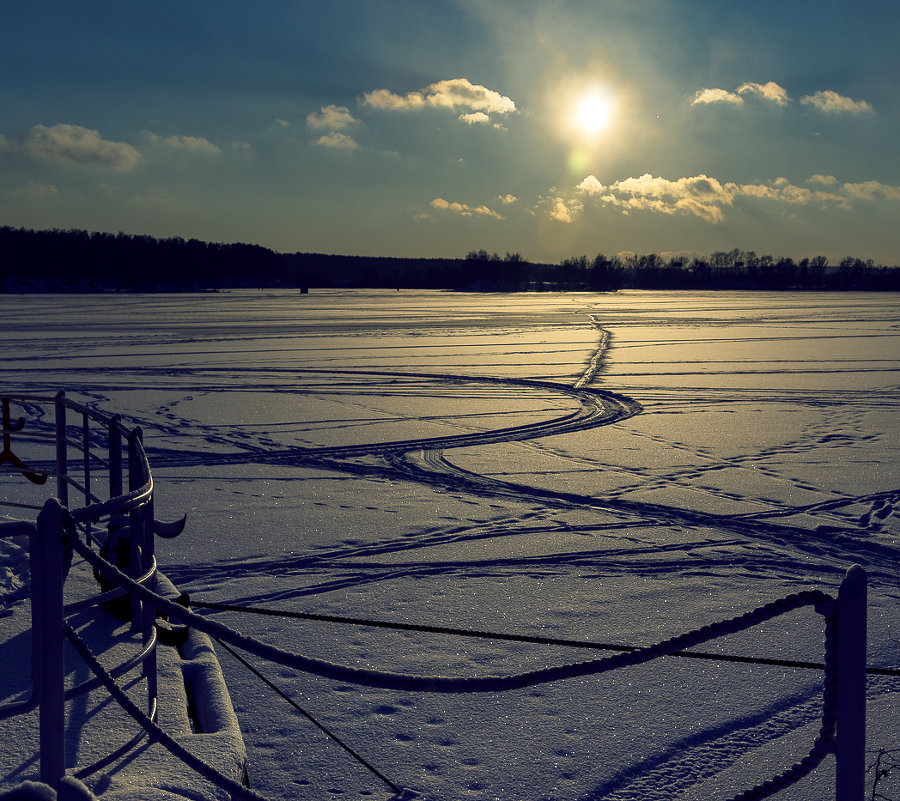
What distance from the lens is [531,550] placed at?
639cm

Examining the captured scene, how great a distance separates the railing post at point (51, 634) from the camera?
7.98 ft

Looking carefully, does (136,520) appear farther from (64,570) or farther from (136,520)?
(64,570)

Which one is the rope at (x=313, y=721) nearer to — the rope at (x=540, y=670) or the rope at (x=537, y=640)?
the rope at (x=537, y=640)

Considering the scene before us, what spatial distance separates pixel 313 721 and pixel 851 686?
8.38 feet

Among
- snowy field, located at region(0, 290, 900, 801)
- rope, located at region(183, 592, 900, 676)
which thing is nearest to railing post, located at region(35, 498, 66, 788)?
snowy field, located at region(0, 290, 900, 801)

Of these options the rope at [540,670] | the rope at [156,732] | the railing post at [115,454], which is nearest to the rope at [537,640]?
the rope at [540,670]

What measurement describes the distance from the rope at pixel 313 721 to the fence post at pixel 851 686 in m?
1.82

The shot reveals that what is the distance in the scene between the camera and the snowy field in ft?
11.9

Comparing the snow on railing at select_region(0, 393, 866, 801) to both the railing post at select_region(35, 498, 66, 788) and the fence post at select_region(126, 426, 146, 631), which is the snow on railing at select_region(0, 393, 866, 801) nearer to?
the railing post at select_region(35, 498, 66, 788)

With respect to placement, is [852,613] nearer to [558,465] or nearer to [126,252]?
[558,465]

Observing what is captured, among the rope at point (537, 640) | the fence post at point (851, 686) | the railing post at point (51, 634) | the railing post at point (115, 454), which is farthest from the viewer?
the railing post at point (115, 454)

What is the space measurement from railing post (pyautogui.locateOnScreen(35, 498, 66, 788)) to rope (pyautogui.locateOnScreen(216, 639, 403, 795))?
4.43ft

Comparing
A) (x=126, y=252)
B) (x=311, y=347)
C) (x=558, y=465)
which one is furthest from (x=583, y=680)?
(x=126, y=252)

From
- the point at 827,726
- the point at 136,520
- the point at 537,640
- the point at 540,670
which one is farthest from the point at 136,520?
the point at 827,726
